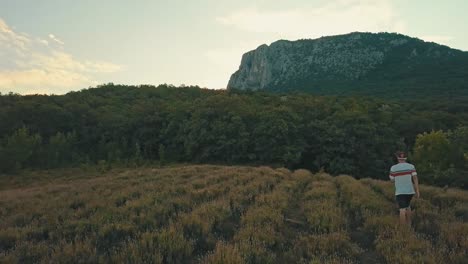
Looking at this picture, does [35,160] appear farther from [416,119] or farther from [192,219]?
[416,119]

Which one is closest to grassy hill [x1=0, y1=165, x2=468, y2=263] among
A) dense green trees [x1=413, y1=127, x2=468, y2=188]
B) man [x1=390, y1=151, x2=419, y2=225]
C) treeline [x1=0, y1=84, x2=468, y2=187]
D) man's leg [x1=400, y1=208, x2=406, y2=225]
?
man's leg [x1=400, y1=208, x2=406, y2=225]

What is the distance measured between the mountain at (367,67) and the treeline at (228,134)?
143 feet

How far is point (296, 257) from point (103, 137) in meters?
61.0

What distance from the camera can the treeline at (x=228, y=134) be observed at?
48906 mm

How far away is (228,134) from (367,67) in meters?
112

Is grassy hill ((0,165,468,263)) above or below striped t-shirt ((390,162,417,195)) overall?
below

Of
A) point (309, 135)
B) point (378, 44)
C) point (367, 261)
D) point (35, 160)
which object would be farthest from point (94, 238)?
point (378, 44)

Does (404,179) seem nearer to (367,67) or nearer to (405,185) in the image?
(405,185)

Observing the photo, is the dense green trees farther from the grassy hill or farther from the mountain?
the mountain

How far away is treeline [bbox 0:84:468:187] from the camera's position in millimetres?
48906

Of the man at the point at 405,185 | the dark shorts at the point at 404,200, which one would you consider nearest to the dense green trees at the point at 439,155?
the man at the point at 405,185

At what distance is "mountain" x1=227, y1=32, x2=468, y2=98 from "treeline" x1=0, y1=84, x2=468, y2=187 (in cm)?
4344

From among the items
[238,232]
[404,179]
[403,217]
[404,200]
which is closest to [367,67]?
[404,179]

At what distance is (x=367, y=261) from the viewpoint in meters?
7.16
